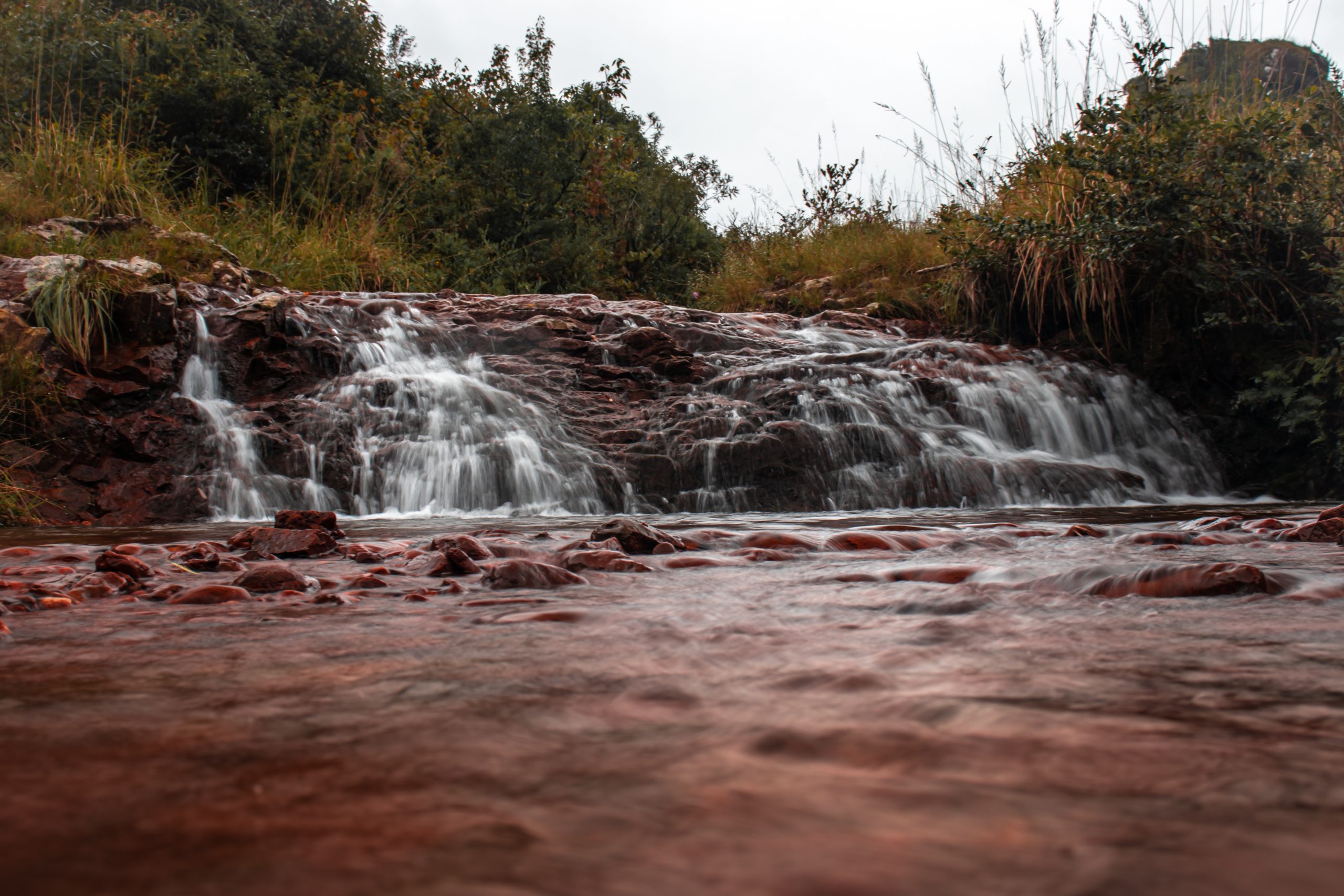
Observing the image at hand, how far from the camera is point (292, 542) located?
9.86ft

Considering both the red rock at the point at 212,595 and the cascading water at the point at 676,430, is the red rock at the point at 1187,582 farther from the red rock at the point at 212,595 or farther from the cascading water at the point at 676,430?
the cascading water at the point at 676,430

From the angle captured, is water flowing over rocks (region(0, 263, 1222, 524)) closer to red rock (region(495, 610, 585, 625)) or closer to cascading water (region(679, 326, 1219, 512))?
cascading water (region(679, 326, 1219, 512))

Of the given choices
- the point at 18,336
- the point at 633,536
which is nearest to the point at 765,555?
the point at 633,536

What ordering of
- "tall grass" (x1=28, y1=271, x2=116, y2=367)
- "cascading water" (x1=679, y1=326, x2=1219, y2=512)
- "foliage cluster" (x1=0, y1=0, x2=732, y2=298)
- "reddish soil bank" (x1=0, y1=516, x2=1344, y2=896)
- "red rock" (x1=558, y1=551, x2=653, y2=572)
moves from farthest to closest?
"foliage cluster" (x1=0, y1=0, x2=732, y2=298), "cascading water" (x1=679, y1=326, x2=1219, y2=512), "tall grass" (x1=28, y1=271, x2=116, y2=367), "red rock" (x1=558, y1=551, x2=653, y2=572), "reddish soil bank" (x1=0, y1=516, x2=1344, y2=896)

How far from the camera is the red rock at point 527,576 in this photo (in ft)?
7.05

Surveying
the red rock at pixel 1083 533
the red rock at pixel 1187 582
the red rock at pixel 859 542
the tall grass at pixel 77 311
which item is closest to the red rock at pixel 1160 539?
the red rock at pixel 1083 533

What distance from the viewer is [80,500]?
16.0 feet

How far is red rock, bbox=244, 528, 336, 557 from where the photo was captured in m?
2.96

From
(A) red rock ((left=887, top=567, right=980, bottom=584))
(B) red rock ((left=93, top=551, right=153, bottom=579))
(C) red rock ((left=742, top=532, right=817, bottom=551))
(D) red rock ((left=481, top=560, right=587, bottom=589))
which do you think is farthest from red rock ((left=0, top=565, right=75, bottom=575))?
(A) red rock ((left=887, top=567, right=980, bottom=584))

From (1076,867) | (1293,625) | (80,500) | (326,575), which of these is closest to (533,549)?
(326,575)

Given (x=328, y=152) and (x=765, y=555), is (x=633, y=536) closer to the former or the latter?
(x=765, y=555)

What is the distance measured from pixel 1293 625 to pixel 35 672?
6.47 ft

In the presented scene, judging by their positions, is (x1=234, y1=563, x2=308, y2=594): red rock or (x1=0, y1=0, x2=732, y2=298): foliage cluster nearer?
(x1=234, y1=563, x2=308, y2=594): red rock

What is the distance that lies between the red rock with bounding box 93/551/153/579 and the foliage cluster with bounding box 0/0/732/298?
20.9 ft
